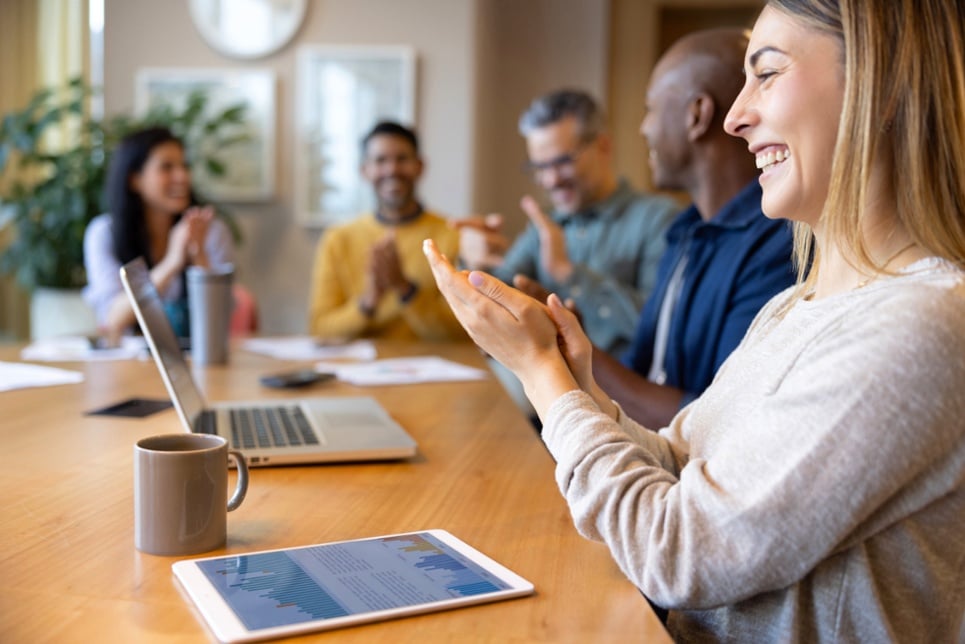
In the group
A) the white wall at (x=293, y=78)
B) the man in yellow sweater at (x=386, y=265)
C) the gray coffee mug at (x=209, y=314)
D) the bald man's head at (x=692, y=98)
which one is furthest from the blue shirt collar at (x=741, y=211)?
the white wall at (x=293, y=78)

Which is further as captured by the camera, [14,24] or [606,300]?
[14,24]

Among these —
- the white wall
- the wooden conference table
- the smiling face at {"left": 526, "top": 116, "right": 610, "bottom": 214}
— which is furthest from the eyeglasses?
the white wall

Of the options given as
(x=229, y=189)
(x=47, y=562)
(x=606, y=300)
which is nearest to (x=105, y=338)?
(x=606, y=300)

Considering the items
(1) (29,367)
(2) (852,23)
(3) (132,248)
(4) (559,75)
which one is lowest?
(1) (29,367)

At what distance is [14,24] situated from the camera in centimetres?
445

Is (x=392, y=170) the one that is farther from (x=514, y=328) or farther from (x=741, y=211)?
(x=514, y=328)

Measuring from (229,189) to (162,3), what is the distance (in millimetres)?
863

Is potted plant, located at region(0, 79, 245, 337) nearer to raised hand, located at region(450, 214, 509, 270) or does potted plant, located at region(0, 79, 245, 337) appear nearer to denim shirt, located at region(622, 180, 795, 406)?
raised hand, located at region(450, 214, 509, 270)

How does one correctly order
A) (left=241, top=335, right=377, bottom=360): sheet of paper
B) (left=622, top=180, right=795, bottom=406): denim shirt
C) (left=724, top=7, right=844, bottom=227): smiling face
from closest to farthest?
(left=724, top=7, right=844, bottom=227): smiling face
(left=622, top=180, right=795, bottom=406): denim shirt
(left=241, top=335, right=377, bottom=360): sheet of paper

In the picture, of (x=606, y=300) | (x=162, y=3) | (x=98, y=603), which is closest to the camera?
(x=98, y=603)

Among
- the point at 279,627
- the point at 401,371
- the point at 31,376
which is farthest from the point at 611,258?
the point at 279,627

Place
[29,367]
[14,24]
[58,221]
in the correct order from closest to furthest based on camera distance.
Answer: [29,367], [58,221], [14,24]

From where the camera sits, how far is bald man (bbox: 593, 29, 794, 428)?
151cm

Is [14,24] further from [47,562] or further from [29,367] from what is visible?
[47,562]
